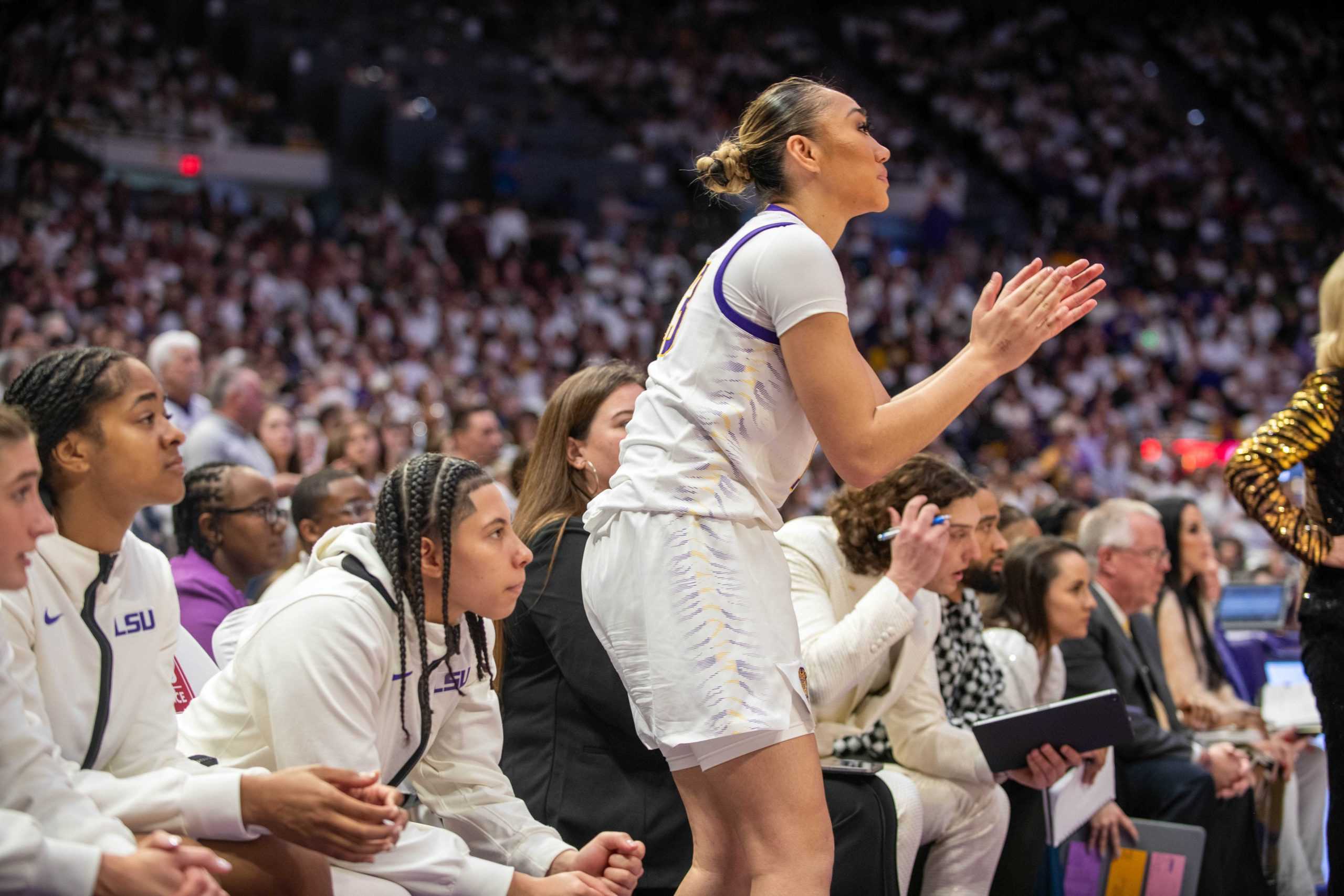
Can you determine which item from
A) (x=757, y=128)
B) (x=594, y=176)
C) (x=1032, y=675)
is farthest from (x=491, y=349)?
(x=757, y=128)

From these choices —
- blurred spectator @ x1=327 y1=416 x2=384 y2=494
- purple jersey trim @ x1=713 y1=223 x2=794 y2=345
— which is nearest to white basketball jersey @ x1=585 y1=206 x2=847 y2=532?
purple jersey trim @ x1=713 y1=223 x2=794 y2=345

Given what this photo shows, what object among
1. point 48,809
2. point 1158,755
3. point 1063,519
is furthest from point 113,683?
point 1063,519

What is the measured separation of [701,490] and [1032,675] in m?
2.15

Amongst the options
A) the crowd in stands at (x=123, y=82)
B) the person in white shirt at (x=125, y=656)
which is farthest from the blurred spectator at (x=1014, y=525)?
the crowd in stands at (x=123, y=82)

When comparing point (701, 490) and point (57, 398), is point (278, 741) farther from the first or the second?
point (701, 490)

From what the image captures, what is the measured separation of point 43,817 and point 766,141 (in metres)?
1.44

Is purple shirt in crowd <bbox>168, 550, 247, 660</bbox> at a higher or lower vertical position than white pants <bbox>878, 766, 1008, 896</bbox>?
higher

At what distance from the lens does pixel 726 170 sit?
7.54ft

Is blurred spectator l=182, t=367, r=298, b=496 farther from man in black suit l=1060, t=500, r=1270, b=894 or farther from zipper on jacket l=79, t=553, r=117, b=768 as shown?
zipper on jacket l=79, t=553, r=117, b=768

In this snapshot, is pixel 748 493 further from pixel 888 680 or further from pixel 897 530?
pixel 888 680

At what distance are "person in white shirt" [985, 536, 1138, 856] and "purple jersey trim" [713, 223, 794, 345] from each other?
2037 mm

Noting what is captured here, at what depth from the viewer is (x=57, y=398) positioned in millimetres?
2049

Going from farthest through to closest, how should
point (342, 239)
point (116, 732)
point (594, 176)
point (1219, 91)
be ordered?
point (1219, 91), point (594, 176), point (342, 239), point (116, 732)

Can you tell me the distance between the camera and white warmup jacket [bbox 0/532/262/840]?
1873 millimetres
